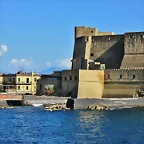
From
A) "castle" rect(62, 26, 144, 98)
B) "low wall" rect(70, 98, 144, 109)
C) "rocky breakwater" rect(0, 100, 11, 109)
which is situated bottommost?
"rocky breakwater" rect(0, 100, 11, 109)

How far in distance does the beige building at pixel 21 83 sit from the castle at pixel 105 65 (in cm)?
803

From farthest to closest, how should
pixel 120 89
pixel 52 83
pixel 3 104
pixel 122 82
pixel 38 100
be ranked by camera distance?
pixel 52 83 → pixel 120 89 → pixel 122 82 → pixel 38 100 → pixel 3 104

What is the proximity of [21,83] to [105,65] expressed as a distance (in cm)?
1386

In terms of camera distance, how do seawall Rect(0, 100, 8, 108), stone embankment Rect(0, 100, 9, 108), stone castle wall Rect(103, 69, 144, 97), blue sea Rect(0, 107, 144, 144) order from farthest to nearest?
1. stone castle wall Rect(103, 69, 144, 97)
2. seawall Rect(0, 100, 8, 108)
3. stone embankment Rect(0, 100, 9, 108)
4. blue sea Rect(0, 107, 144, 144)

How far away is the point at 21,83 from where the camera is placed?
218 feet

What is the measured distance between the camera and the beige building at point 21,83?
6619 centimetres

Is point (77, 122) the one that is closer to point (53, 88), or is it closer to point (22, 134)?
point (22, 134)

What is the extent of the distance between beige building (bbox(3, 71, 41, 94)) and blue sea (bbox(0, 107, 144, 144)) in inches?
807

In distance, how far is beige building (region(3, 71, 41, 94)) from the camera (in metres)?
66.2

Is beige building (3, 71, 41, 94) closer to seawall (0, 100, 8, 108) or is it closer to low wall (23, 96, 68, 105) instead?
seawall (0, 100, 8, 108)

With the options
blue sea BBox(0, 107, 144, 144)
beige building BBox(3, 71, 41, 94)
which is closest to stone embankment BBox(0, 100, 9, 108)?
blue sea BBox(0, 107, 144, 144)

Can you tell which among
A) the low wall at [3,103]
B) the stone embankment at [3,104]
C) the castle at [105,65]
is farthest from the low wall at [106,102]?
the low wall at [3,103]

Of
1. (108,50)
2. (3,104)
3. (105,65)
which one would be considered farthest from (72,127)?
(108,50)

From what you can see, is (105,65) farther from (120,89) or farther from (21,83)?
(21,83)
